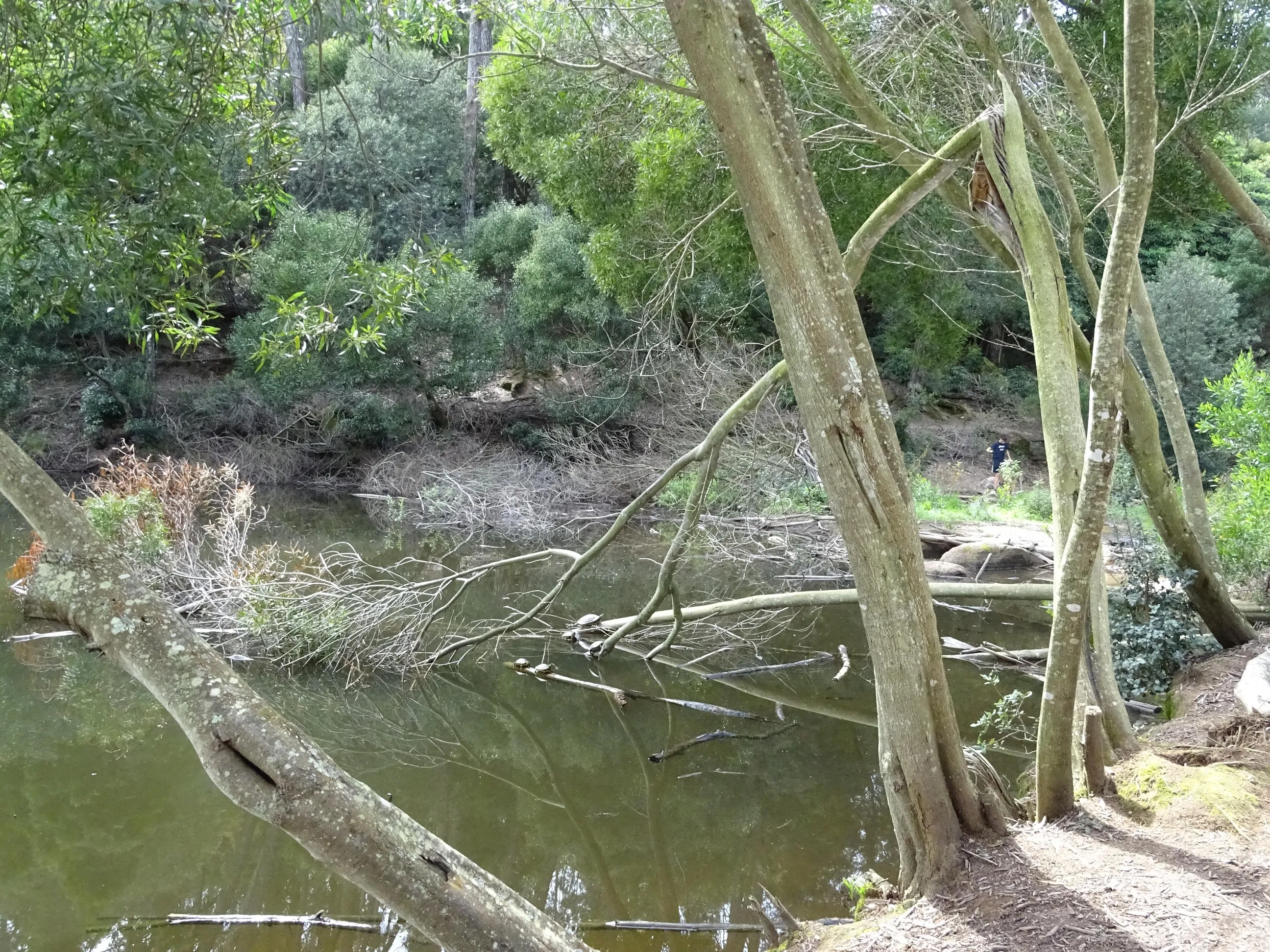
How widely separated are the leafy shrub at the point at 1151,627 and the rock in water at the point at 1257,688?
3.48 ft

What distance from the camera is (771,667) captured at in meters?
8.37

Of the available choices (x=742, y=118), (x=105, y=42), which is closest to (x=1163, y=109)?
(x=742, y=118)

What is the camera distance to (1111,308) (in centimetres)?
342

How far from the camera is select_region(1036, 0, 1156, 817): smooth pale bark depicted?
3.33 meters

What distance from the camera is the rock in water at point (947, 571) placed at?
11570mm

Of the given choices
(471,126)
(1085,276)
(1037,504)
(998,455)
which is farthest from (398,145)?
(1085,276)

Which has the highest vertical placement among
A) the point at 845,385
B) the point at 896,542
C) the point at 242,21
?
the point at 242,21

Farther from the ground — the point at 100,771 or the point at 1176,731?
the point at 1176,731

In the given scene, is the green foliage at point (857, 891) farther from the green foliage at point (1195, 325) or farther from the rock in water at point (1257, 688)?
the green foliage at point (1195, 325)

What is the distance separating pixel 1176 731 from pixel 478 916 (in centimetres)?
485

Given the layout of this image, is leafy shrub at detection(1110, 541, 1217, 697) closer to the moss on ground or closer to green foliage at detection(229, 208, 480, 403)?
the moss on ground

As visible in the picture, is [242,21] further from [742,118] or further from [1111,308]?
[1111,308]

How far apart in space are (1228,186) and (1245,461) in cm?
226

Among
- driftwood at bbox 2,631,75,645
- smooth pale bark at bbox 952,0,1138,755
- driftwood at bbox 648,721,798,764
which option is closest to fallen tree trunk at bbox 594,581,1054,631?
smooth pale bark at bbox 952,0,1138,755
